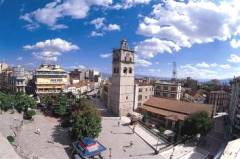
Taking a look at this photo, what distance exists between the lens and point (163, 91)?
Result: 262 ft

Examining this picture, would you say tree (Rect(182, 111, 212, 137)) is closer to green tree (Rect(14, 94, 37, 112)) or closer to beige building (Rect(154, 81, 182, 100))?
green tree (Rect(14, 94, 37, 112))

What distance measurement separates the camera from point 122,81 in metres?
53.6

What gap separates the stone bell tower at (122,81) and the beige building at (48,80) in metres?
21.4

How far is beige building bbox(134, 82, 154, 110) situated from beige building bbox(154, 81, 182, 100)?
48.8 feet

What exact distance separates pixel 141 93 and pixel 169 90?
2011cm

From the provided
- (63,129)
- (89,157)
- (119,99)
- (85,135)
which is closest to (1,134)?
(63,129)

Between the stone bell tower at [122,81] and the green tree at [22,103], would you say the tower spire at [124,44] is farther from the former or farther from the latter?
the green tree at [22,103]

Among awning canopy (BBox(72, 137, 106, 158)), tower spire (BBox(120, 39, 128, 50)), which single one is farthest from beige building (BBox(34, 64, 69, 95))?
awning canopy (BBox(72, 137, 106, 158))

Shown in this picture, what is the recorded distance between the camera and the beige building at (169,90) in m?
76.6

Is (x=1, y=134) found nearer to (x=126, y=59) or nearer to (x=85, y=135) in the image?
(x=85, y=135)

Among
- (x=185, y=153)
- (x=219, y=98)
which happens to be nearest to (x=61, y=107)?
(x=185, y=153)

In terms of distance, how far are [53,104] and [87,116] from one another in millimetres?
17755

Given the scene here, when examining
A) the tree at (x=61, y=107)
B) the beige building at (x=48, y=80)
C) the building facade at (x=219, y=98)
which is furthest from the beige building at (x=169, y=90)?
the tree at (x=61, y=107)

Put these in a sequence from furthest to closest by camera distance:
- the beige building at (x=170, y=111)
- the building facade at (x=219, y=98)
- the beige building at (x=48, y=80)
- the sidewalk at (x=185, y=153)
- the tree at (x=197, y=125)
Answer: the building facade at (x=219, y=98)
the beige building at (x=48, y=80)
the beige building at (x=170, y=111)
the tree at (x=197, y=125)
the sidewalk at (x=185, y=153)
